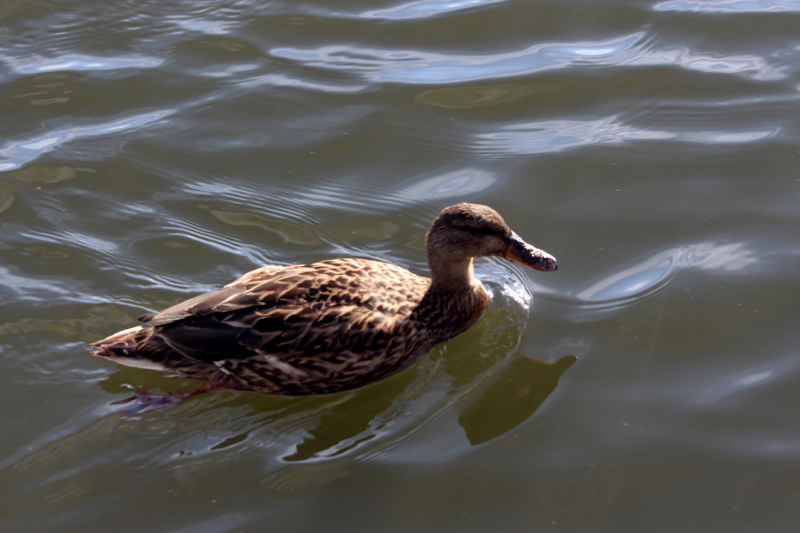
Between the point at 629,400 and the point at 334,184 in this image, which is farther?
the point at 334,184

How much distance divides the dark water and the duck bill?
1.09 ft

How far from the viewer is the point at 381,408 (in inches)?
199

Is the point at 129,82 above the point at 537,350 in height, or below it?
above

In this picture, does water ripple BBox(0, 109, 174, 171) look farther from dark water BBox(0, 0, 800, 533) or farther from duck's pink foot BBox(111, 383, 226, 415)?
duck's pink foot BBox(111, 383, 226, 415)

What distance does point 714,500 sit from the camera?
4.28 meters

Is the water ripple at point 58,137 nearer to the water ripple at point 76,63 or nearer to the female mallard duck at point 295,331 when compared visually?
the water ripple at point 76,63

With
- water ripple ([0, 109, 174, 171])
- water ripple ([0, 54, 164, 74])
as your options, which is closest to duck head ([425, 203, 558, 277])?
water ripple ([0, 109, 174, 171])

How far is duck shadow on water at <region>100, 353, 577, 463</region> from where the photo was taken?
477cm

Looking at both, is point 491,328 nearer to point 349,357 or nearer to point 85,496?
point 349,357

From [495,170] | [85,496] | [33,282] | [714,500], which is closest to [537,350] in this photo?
[714,500]

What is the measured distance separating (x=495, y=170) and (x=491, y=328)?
1669mm

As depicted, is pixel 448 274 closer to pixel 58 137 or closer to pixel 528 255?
pixel 528 255

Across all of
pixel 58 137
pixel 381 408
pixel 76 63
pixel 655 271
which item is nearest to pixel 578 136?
pixel 655 271

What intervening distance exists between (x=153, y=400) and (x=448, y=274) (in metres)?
2.18
